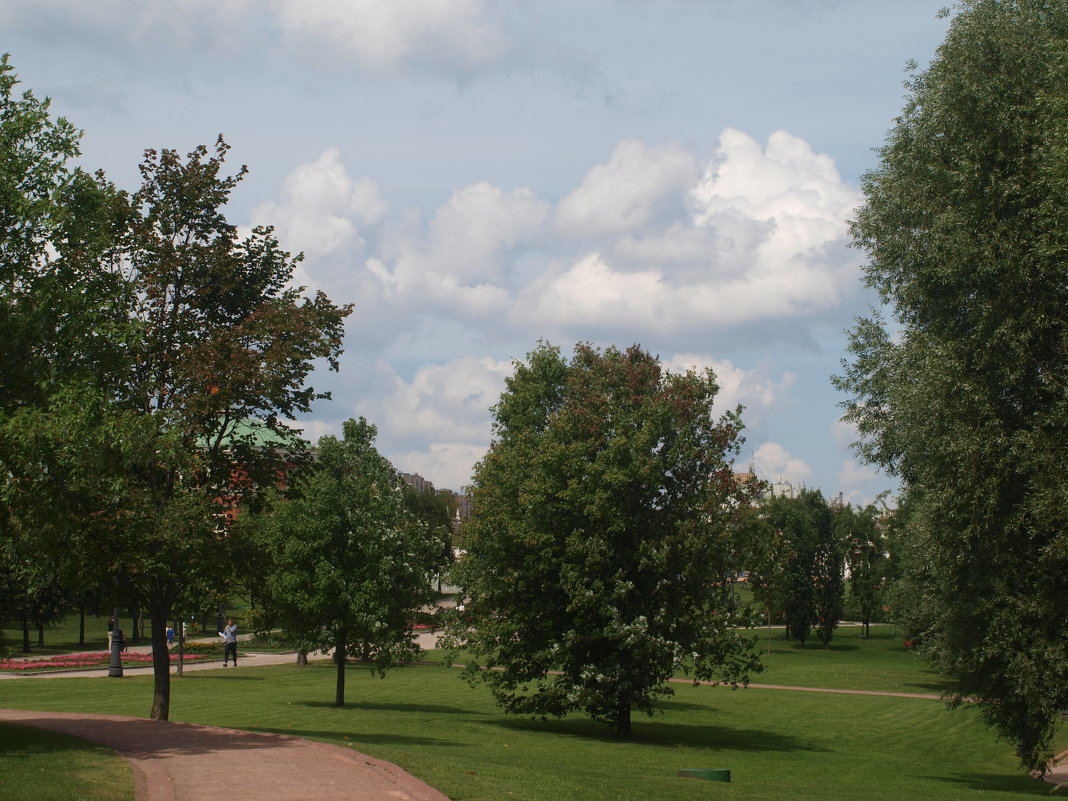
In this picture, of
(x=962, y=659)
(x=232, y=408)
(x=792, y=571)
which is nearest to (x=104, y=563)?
(x=232, y=408)

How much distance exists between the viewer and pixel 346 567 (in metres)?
28.9

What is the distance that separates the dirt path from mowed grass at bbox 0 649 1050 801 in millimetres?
776

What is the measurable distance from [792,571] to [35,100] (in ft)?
192

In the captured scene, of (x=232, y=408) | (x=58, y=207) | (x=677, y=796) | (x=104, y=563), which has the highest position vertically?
(x=58, y=207)

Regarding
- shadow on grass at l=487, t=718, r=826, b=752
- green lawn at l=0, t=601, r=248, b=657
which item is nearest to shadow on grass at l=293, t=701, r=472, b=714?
shadow on grass at l=487, t=718, r=826, b=752

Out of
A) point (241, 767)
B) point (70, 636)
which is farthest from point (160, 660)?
point (70, 636)

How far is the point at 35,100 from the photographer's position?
16.0m

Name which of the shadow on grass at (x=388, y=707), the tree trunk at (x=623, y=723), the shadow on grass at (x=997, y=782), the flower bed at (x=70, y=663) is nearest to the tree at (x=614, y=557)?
the tree trunk at (x=623, y=723)

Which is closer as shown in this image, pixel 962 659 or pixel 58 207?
pixel 58 207

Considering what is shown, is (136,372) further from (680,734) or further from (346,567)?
(680,734)

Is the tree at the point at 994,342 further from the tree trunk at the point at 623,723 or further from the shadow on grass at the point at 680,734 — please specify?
the tree trunk at the point at 623,723

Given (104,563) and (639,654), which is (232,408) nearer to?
(104,563)

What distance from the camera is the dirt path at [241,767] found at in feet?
37.1

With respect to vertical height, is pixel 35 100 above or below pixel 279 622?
above
